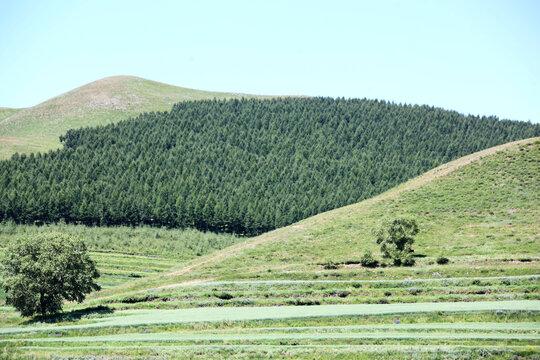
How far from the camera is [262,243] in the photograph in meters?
91.9

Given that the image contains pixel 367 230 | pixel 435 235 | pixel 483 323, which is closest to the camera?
pixel 483 323

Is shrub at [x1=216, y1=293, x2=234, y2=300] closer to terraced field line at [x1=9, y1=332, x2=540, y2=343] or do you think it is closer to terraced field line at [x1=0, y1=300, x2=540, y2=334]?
terraced field line at [x1=0, y1=300, x2=540, y2=334]

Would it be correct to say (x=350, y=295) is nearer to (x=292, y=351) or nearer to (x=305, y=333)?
(x=305, y=333)

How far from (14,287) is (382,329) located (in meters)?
40.9

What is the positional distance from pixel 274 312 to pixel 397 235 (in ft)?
107

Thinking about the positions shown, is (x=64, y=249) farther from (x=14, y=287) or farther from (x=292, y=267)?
(x=292, y=267)

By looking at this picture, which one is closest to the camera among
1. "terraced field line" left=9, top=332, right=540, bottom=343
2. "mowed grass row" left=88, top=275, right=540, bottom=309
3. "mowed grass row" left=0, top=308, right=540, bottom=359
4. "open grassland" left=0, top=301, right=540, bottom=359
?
"mowed grass row" left=0, top=308, right=540, bottom=359

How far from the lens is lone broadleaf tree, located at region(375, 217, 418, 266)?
234 feet

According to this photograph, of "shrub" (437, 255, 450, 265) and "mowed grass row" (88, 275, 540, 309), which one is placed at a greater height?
"shrub" (437, 255, 450, 265)

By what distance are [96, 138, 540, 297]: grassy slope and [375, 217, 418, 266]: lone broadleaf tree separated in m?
3.18

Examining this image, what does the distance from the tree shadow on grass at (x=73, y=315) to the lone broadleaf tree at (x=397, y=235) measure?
4147 centimetres

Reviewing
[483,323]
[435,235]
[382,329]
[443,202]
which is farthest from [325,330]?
[443,202]

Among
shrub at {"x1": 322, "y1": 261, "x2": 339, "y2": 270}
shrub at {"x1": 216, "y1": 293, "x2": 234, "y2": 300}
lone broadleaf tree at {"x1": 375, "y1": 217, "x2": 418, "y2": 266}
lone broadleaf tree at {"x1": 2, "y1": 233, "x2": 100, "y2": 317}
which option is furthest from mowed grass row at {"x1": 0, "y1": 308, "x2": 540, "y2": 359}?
lone broadleaf tree at {"x1": 375, "y1": 217, "x2": 418, "y2": 266}

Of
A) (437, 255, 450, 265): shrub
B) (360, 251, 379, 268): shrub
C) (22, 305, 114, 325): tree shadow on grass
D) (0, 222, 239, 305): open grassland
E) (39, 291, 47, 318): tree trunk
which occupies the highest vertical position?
(437, 255, 450, 265): shrub
